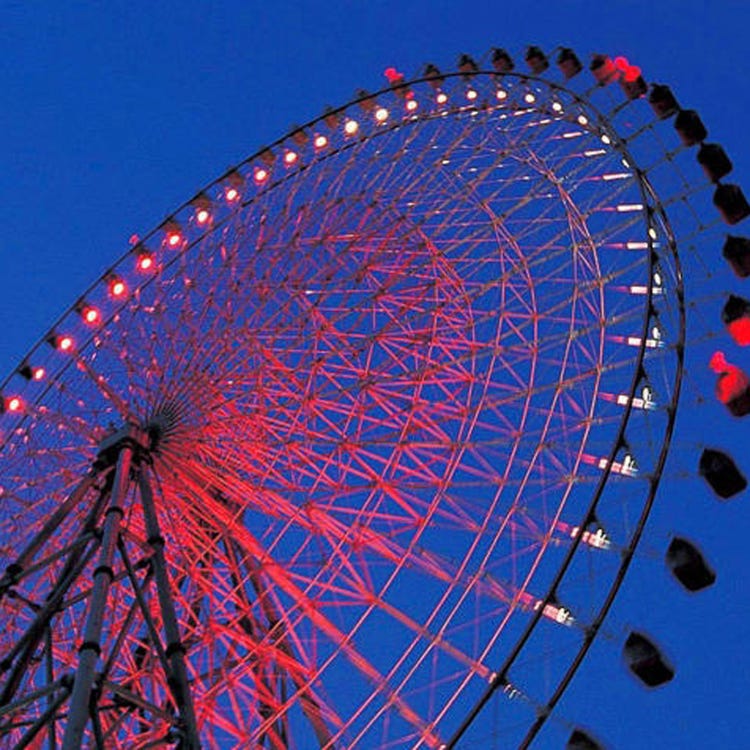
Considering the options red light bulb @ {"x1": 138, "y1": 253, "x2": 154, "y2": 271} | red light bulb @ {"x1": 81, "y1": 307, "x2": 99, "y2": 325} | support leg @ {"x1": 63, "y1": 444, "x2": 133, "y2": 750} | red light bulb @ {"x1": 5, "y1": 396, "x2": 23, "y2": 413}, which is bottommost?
support leg @ {"x1": 63, "y1": 444, "x2": 133, "y2": 750}

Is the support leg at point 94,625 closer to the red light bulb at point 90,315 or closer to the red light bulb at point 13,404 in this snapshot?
the red light bulb at point 13,404

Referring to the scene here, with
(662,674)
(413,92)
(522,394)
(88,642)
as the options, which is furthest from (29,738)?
(413,92)

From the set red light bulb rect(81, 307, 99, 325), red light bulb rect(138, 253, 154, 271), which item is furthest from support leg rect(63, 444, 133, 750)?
red light bulb rect(138, 253, 154, 271)

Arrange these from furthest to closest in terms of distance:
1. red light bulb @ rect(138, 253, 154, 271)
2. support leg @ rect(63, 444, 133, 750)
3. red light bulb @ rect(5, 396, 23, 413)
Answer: red light bulb @ rect(138, 253, 154, 271)
red light bulb @ rect(5, 396, 23, 413)
support leg @ rect(63, 444, 133, 750)

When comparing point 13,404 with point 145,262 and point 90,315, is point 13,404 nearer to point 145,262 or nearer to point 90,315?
point 90,315

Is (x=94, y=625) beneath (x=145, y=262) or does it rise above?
beneath

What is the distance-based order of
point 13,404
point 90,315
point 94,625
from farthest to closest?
point 90,315 < point 13,404 < point 94,625

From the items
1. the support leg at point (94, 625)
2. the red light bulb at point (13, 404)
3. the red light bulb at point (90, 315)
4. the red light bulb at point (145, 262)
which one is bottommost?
the support leg at point (94, 625)

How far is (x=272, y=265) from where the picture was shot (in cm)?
2292

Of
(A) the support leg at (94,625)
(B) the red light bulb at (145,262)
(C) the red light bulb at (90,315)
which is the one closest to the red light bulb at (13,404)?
(C) the red light bulb at (90,315)

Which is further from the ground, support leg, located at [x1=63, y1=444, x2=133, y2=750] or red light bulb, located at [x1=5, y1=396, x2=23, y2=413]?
red light bulb, located at [x1=5, y1=396, x2=23, y2=413]

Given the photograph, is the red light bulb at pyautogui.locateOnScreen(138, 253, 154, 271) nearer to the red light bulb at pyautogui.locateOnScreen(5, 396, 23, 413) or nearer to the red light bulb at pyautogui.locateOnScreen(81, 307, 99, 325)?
the red light bulb at pyautogui.locateOnScreen(81, 307, 99, 325)

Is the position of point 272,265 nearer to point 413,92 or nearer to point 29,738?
point 413,92

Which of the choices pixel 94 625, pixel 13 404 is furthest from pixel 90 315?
pixel 94 625
